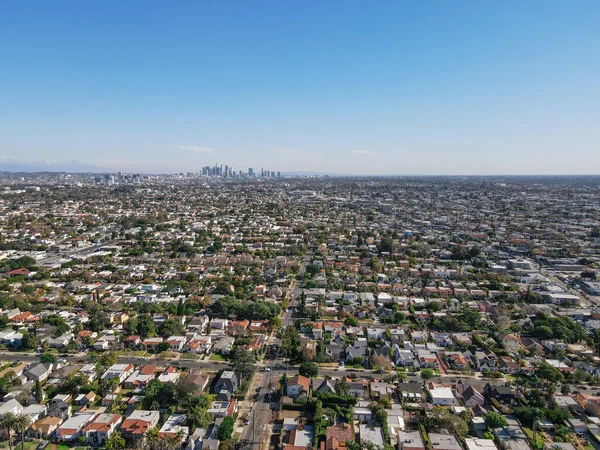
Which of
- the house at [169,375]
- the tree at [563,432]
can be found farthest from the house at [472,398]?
the house at [169,375]

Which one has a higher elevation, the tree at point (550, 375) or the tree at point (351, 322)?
the tree at point (550, 375)

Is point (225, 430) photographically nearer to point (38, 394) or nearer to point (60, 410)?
point (60, 410)

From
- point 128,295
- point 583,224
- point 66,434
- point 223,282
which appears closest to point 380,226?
point 583,224

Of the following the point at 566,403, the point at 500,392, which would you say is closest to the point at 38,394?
the point at 500,392

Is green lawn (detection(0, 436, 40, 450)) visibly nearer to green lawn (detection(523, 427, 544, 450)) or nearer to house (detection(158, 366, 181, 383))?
house (detection(158, 366, 181, 383))

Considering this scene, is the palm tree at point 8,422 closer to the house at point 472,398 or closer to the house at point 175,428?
the house at point 175,428

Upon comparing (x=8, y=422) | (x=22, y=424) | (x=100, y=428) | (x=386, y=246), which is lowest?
(x=100, y=428)
